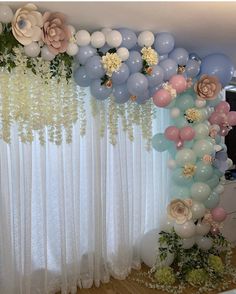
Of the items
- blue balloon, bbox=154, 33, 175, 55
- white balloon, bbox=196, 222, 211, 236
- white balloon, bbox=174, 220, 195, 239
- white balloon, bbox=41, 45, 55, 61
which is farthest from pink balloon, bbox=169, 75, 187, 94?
white balloon, bbox=196, 222, 211, 236

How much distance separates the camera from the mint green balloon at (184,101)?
2762 mm

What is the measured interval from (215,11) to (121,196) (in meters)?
1.77

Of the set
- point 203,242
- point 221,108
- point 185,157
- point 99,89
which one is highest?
point 99,89

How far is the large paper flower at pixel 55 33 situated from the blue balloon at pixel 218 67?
4.42ft

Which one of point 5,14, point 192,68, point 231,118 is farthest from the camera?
point 231,118

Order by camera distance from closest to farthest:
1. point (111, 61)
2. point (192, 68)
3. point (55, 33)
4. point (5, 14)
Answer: point (5, 14)
point (55, 33)
point (111, 61)
point (192, 68)

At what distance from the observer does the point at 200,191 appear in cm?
277

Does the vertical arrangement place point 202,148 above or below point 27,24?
below

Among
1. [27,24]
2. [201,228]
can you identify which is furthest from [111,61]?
[201,228]

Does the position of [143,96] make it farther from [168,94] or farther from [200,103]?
[200,103]

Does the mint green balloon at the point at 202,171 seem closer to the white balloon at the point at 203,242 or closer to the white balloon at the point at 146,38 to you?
the white balloon at the point at 203,242

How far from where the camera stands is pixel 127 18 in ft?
6.82

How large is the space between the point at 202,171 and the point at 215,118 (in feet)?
1.83

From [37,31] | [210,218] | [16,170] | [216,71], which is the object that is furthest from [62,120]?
[210,218]
